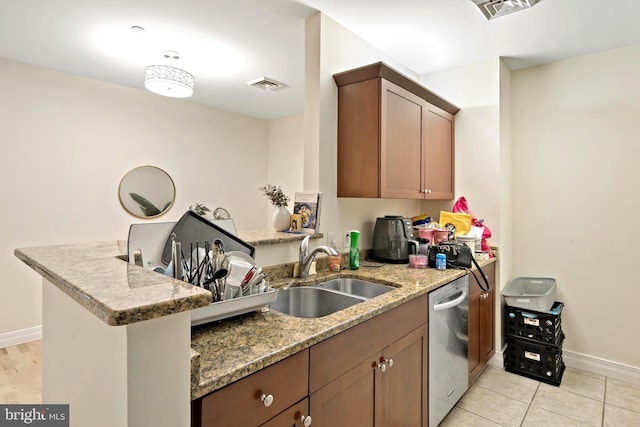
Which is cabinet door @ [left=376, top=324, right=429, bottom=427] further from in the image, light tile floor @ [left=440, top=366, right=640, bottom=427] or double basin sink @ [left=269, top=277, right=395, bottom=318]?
light tile floor @ [left=440, top=366, right=640, bottom=427]

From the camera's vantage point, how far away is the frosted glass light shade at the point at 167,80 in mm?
2646

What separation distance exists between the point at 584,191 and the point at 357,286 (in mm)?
2105

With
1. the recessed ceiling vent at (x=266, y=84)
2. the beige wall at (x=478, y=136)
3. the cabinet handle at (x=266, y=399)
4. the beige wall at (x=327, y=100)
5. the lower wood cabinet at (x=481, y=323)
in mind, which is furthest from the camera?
the recessed ceiling vent at (x=266, y=84)

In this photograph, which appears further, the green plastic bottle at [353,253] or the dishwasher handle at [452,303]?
the green plastic bottle at [353,253]

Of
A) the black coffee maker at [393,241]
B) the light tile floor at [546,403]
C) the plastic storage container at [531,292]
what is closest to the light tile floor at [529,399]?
the light tile floor at [546,403]

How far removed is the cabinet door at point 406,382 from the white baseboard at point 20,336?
3553mm

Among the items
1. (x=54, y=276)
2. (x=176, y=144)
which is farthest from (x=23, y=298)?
(x=54, y=276)

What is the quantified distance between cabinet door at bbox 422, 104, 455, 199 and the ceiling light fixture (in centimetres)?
195

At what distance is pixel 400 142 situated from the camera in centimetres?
226

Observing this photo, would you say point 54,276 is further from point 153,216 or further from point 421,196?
point 153,216

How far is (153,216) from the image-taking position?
13.4ft

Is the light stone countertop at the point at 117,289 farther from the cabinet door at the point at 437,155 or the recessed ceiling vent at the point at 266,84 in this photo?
the recessed ceiling vent at the point at 266,84

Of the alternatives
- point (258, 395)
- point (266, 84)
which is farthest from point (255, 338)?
point (266, 84)

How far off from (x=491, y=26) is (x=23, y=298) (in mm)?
4636
